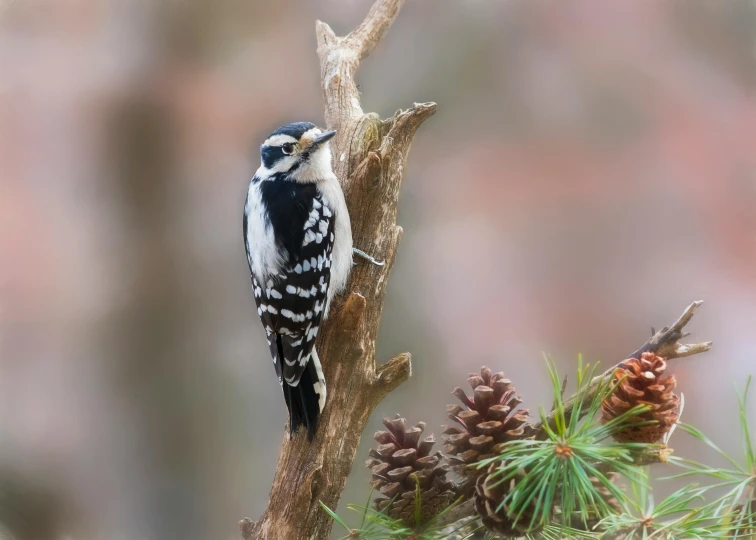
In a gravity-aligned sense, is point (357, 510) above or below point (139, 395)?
below

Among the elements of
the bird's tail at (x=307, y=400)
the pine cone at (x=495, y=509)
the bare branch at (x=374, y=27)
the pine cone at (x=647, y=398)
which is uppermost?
the bare branch at (x=374, y=27)

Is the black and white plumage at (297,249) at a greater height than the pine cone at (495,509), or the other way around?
the black and white plumage at (297,249)

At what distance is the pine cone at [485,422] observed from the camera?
2.66ft

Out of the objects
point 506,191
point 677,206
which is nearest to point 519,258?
point 506,191

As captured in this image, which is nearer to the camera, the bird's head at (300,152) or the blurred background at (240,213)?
the bird's head at (300,152)

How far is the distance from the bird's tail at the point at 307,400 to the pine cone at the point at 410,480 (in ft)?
0.45

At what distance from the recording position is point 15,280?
1.31 meters

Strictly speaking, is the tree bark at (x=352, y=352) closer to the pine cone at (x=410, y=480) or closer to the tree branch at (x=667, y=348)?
the pine cone at (x=410, y=480)

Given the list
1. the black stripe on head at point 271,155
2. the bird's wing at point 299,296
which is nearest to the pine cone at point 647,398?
the bird's wing at point 299,296

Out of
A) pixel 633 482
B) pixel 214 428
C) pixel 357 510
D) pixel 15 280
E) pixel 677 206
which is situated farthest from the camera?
pixel 214 428

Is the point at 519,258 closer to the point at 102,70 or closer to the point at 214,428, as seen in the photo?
the point at 214,428

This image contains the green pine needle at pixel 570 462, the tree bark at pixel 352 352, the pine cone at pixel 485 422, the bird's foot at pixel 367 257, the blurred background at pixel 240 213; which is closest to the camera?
the green pine needle at pixel 570 462

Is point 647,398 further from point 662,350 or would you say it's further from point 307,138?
point 307,138

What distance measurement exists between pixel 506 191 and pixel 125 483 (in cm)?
110
